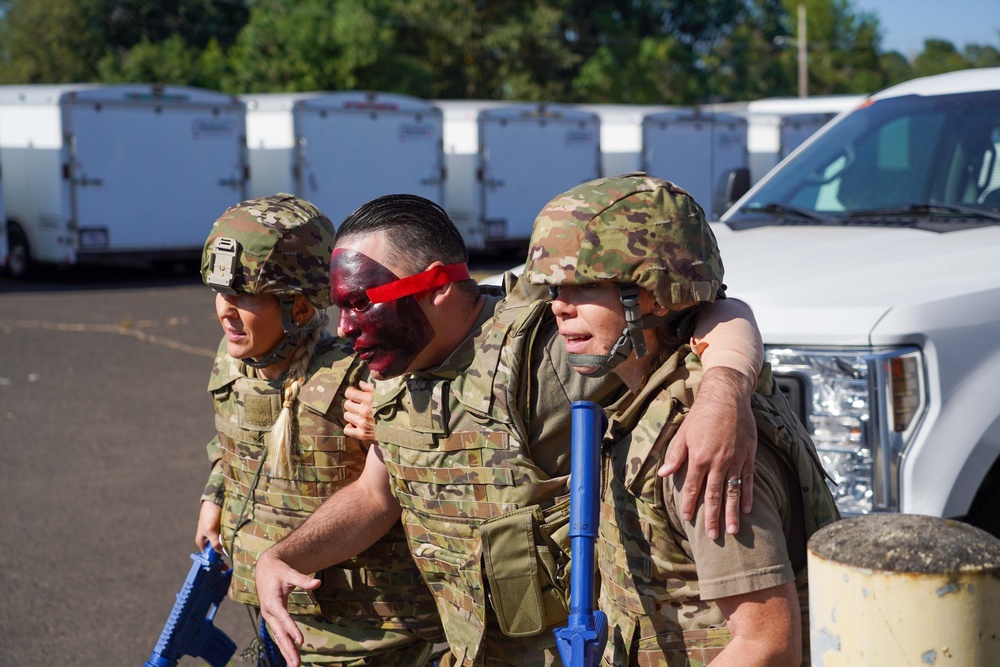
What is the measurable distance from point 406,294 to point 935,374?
178 centimetres

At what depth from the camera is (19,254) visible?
1816 centimetres

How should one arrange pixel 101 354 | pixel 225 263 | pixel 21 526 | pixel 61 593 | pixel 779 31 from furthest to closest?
pixel 779 31
pixel 101 354
pixel 21 526
pixel 61 593
pixel 225 263

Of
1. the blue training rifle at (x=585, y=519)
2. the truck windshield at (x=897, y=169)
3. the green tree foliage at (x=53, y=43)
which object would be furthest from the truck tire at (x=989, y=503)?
the green tree foliage at (x=53, y=43)

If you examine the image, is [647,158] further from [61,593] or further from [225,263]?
[225,263]

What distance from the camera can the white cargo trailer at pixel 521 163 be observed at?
67.2 ft

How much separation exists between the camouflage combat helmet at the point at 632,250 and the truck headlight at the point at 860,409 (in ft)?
4.33

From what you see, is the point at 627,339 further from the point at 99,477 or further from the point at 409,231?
the point at 99,477

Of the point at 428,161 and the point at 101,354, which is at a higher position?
the point at 428,161

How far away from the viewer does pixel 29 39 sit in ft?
134

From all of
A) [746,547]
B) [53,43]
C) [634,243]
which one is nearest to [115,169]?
[634,243]

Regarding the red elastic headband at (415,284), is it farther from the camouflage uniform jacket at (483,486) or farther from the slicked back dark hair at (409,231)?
the camouflage uniform jacket at (483,486)

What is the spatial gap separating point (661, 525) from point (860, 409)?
67.3 inches

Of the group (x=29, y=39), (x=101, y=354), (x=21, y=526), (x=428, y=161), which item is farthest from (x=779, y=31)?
(x=21, y=526)

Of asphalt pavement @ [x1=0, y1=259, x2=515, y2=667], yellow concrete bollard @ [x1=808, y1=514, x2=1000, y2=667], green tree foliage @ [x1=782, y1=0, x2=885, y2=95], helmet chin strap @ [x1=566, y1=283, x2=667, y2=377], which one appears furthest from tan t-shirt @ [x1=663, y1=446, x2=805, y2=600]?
green tree foliage @ [x1=782, y1=0, x2=885, y2=95]
